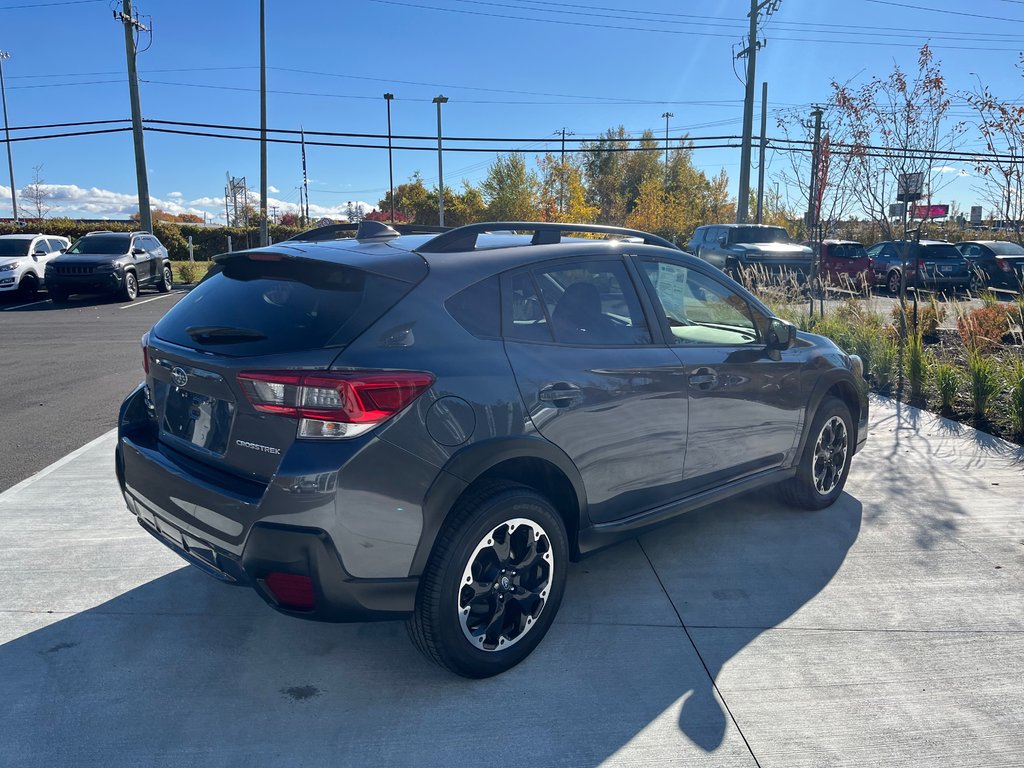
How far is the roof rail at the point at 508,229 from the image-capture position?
10.7 ft

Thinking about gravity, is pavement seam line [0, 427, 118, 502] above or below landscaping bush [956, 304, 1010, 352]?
below

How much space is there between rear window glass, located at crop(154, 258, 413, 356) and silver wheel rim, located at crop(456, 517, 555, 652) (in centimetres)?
97

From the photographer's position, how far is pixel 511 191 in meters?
49.0

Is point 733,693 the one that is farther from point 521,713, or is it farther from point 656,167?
point 656,167

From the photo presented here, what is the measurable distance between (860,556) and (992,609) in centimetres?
70

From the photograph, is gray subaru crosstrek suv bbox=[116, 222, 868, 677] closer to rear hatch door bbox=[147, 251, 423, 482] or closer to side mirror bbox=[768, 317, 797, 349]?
rear hatch door bbox=[147, 251, 423, 482]

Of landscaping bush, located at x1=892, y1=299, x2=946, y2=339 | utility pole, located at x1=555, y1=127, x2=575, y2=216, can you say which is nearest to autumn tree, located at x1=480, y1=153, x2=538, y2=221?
utility pole, located at x1=555, y1=127, x2=575, y2=216

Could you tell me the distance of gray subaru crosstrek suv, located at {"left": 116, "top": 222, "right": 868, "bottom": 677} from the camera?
8.68ft

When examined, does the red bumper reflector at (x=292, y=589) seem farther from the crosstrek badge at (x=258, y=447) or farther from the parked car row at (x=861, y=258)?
the parked car row at (x=861, y=258)

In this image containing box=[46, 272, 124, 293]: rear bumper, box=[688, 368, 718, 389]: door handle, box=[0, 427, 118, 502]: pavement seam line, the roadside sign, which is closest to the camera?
box=[688, 368, 718, 389]: door handle

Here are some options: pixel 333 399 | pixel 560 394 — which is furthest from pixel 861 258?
pixel 333 399

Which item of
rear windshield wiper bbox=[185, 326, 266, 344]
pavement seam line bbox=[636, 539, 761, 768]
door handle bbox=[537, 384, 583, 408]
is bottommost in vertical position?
pavement seam line bbox=[636, 539, 761, 768]

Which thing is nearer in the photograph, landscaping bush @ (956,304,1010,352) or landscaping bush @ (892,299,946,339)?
landscaping bush @ (956,304,1010,352)

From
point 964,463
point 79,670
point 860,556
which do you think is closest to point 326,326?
point 79,670
